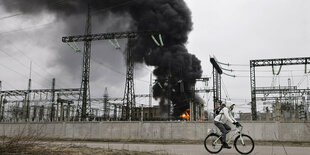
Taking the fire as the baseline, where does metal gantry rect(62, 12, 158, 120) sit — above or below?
above

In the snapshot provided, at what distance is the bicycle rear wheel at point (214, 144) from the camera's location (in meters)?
9.52

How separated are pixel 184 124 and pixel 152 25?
2118 centimetres

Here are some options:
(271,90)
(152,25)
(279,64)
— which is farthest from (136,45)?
(271,90)

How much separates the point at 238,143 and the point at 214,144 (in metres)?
0.82

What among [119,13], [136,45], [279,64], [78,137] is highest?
[119,13]

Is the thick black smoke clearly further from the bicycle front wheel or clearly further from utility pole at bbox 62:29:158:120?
the bicycle front wheel

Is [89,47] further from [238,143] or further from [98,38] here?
[238,143]

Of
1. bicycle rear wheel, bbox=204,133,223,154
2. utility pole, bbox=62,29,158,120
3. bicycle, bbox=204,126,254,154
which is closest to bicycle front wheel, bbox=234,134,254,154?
bicycle, bbox=204,126,254,154

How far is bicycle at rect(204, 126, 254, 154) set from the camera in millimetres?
9048

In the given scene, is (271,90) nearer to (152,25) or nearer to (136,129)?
(152,25)

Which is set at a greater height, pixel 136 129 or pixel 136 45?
pixel 136 45

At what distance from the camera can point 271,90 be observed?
155 feet

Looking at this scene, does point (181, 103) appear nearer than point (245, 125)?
No

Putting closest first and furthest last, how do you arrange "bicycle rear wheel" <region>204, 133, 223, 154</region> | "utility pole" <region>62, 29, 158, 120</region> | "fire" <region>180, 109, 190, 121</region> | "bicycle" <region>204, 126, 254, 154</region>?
1. "bicycle" <region>204, 126, 254, 154</region>
2. "bicycle rear wheel" <region>204, 133, 223, 154</region>
3. "utility pole" <region>62, 29, 158, 120</region>
4. "fire" <region>180, 109, 190, 121</region>
